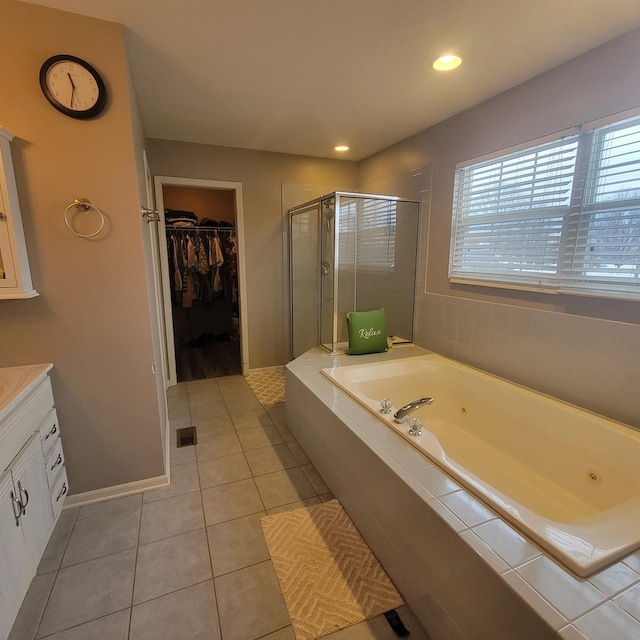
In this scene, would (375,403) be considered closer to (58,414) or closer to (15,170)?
(58,414)

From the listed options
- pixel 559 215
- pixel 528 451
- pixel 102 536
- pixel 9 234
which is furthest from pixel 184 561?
pixel 559 215

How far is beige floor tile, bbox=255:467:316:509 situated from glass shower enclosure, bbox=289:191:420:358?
1.17 m

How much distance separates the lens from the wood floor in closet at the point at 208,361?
4.11 meters

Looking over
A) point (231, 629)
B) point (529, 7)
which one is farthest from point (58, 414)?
point (529, 7)

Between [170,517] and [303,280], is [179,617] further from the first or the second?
[303,280]

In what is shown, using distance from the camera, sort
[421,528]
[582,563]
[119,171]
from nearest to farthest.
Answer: [582,563] < [421,528] < [119,171]

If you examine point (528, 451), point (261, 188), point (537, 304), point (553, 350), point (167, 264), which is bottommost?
point (528, 451)

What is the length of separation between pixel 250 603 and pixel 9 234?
1.89 metres

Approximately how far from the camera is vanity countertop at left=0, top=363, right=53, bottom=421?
4.45 feet

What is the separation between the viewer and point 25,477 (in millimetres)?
1467

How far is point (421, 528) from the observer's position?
4.24ft

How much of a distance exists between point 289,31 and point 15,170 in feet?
4.77

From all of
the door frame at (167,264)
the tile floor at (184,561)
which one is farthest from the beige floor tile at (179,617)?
the door frame at (167,264)

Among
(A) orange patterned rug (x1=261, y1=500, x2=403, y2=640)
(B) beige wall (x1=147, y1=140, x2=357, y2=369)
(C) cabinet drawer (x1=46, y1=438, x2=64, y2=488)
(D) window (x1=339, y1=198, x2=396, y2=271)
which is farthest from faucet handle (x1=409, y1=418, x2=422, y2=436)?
(B) beige wall (x1=147, y1=140, x2=357, y2=369)
